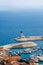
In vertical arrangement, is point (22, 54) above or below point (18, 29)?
below

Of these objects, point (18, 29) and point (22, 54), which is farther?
point (18, 29)

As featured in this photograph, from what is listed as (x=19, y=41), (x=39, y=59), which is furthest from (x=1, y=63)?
(x=19, y=41)

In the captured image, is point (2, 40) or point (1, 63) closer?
point (1, 63)

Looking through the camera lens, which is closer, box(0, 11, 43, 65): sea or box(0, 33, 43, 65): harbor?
box(0, 33, 43, 65): harbor

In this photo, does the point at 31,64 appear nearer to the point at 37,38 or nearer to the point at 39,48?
the point at 39,48

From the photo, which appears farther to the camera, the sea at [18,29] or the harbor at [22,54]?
the sea at [18,29]

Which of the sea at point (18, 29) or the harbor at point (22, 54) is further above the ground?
the sea at point (18, 29)

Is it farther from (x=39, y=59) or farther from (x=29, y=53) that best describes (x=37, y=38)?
(x=39, y=59)

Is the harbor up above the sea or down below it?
below

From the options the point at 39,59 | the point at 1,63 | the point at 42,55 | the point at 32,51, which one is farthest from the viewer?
the point at 32,51

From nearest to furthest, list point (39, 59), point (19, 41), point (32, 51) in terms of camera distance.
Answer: point (39, 59)
point (32, 51)
point (19, 41)
